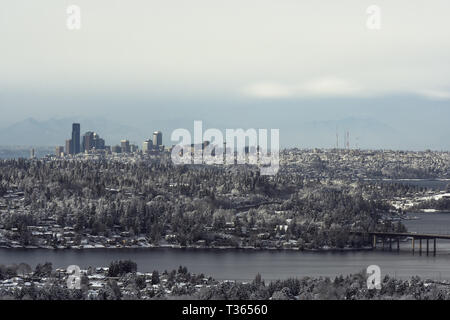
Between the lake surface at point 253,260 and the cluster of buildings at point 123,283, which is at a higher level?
the cluster of buildings at point 123,283

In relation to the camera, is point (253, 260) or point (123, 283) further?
point (253, 260)

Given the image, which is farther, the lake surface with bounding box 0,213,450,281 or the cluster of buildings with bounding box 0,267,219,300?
the lake surface with bounding box 0,213,450,281

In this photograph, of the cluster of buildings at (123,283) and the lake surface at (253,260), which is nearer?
the cluster of buildings at (123,283)

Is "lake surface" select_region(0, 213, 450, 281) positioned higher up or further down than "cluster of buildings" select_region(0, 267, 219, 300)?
further down

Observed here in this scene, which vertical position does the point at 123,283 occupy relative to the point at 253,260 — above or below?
above
